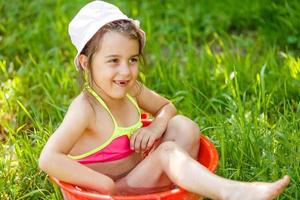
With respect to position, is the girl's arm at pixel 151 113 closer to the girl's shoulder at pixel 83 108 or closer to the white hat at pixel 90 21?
the girl's shoulder at pixel 83 108

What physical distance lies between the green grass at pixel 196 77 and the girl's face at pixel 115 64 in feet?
1.71

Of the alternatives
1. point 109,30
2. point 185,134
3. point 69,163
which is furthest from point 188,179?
point 109,30

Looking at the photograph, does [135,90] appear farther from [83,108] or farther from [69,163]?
[69,163]

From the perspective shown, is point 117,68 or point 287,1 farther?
point 287,1

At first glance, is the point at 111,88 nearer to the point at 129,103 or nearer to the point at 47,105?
the point at 129,103

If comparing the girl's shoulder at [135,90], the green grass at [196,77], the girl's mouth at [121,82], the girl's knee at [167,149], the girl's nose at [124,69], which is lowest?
the green grass at [196,77]

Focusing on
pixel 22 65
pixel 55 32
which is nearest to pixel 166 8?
pixel 55 32

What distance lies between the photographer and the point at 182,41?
15.3 feet

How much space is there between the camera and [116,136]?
2.95m

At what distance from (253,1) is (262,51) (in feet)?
1.66

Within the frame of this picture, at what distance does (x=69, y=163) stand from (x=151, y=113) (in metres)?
0.64

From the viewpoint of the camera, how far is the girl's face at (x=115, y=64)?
2.84 m

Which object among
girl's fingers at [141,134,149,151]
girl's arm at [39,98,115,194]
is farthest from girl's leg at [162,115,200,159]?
girl's arm at [39,98,115,194]

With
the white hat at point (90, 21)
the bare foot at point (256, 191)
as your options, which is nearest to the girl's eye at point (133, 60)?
the white hat at point (90, 21)
